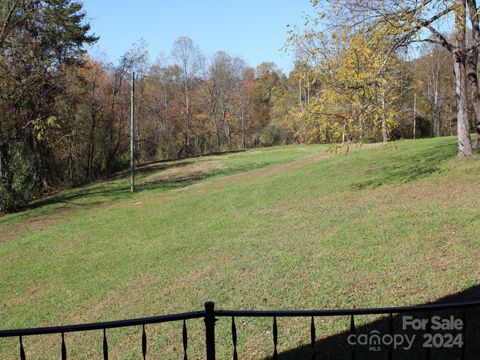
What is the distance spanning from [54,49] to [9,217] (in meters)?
13.1

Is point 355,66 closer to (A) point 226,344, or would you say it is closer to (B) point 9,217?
(A) point 226,344

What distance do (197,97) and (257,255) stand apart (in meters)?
50.1

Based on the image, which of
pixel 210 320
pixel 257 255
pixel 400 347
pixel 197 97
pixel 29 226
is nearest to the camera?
pixel 210 320

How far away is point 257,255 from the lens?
1005 centimetres

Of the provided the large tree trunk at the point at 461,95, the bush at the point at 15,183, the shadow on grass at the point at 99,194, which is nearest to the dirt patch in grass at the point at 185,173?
the shadow on grass at the point at 99,194

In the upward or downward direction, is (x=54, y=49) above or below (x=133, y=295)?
above

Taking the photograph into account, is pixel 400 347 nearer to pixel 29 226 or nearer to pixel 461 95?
pixel 461 95

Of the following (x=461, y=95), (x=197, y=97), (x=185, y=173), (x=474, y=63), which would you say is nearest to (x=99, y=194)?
(x=185, y=173)

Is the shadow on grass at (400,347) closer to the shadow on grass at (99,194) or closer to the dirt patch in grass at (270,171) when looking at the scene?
the dirt patch in grass at (270,171)

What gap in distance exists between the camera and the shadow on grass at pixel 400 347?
4.84 metres

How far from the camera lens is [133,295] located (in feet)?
30.1

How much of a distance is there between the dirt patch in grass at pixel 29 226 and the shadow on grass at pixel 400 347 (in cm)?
1507

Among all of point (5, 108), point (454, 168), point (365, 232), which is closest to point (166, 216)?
point (365, 232)

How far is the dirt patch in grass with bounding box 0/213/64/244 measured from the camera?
18.0m
